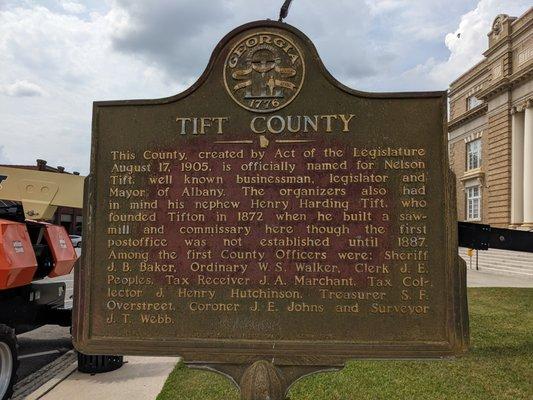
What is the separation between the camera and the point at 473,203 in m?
40.6

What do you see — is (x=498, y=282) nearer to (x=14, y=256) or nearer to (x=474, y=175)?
(x=14, y=256)

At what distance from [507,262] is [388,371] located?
1843 centimetres

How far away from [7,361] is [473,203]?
41290 millimetres

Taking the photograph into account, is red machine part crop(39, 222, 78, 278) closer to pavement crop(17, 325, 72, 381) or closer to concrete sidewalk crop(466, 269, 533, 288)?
pavement crop(17, 325, 72, 381)

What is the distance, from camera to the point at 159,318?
Answer: 9.64 feet

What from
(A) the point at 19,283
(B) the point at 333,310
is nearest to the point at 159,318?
(B) the point at 333,310

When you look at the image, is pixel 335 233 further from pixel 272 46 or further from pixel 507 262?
pixel 507 262

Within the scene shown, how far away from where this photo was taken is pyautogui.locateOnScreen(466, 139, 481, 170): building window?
3988 cm

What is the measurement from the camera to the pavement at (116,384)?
4996 mm

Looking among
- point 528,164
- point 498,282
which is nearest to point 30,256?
point 498,282

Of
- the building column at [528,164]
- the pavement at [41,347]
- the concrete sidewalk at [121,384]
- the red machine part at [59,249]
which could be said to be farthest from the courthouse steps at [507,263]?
the red machine part at [59,249]

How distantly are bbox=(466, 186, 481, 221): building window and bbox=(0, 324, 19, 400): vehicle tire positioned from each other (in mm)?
39806

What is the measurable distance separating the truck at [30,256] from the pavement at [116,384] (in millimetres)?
200

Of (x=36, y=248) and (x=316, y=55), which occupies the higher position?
(x=316, y=55)
